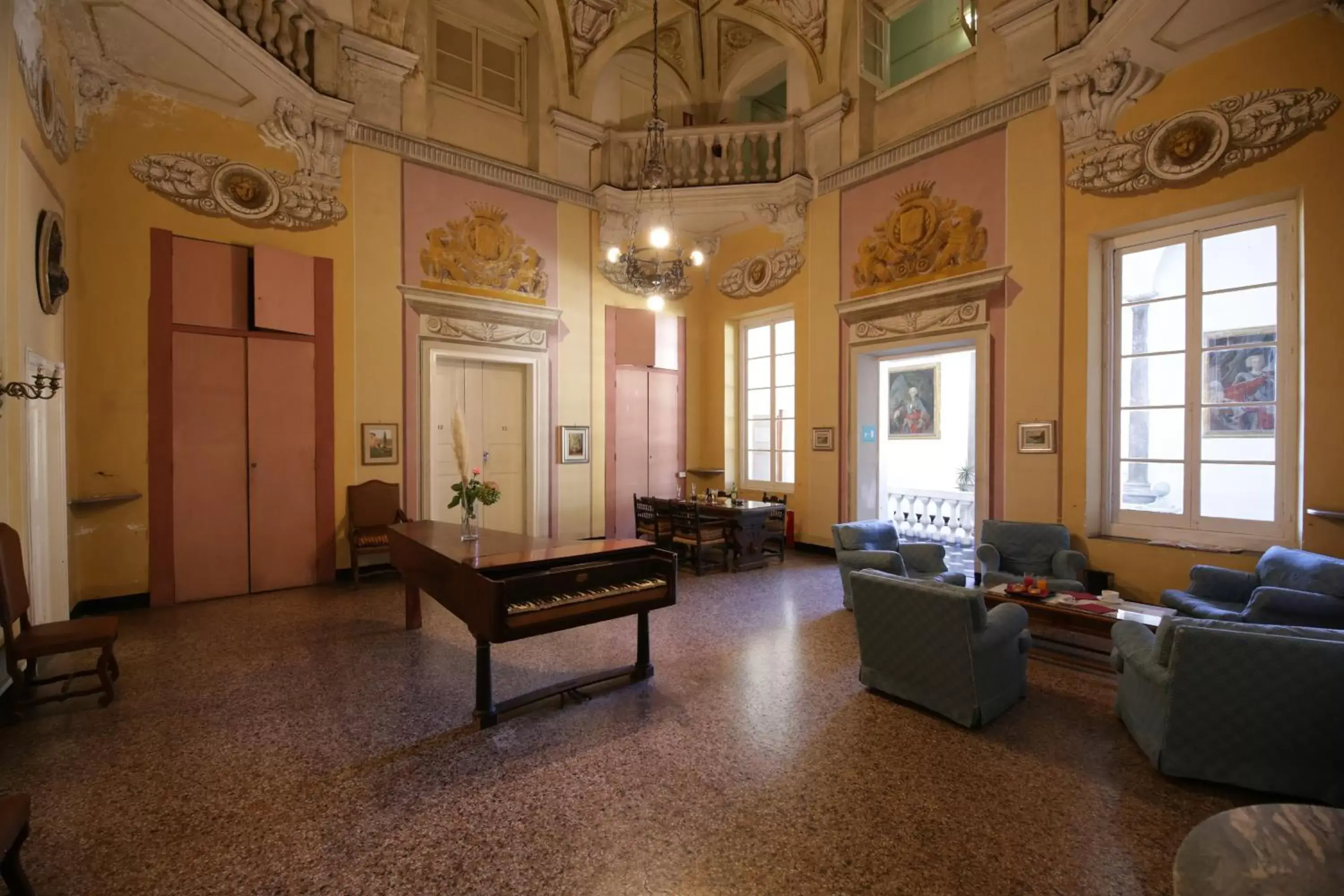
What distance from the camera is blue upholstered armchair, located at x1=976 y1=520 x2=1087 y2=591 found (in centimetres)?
514

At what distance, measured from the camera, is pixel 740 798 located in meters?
2.56

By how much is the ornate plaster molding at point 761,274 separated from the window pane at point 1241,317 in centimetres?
437

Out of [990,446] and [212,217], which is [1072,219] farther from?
[212,217]

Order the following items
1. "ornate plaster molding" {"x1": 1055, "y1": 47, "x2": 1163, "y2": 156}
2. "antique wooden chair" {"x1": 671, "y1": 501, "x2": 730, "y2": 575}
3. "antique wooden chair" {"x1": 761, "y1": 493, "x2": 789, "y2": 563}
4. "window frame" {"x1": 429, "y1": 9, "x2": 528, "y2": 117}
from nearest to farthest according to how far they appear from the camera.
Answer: "ornate plaster molding" {"x1": 1055, "y1": 47, "x2": 1163, "y2": 156}
"antique wooden chair" {"x1": 671, "y1": 501, "x2": 730, "y2": 575}
"window frame" {"x1": 429, "y1": 9, "x2": 528, "y2": 117}
"antique wooden chair" {"x1": 761, "y1": 493, "x2": 789, "y2": 563}

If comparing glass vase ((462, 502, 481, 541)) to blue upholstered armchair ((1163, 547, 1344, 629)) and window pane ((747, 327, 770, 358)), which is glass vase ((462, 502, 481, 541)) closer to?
blue upholstered armchair ((1163, 547, 1344, 629))

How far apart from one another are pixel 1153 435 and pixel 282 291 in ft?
27.4

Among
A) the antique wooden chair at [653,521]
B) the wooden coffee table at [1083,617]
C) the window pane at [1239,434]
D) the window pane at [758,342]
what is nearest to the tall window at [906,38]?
the window pane at [758,342]

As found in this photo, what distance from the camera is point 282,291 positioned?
6.01 meters

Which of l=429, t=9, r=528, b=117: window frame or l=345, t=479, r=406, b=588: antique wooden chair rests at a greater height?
l=429, t=9, r=528, b=117: window frame

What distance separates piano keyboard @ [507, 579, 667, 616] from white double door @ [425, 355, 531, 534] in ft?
14.2

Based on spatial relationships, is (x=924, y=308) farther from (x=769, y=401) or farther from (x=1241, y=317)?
(x=769, y=401)

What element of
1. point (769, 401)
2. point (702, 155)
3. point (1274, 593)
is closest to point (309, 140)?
point (702, 155)

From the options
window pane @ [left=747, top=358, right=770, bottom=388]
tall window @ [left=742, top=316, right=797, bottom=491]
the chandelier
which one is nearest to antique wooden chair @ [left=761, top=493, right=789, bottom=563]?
tall window @ [left=742, top=316, right=797, bottom=491]

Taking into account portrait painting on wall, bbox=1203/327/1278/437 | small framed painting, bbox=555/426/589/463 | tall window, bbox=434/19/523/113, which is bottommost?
small framed painting, bbox=555/426/589/463
